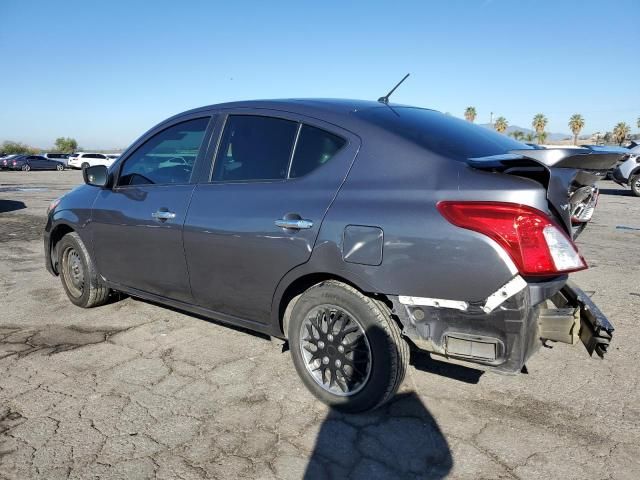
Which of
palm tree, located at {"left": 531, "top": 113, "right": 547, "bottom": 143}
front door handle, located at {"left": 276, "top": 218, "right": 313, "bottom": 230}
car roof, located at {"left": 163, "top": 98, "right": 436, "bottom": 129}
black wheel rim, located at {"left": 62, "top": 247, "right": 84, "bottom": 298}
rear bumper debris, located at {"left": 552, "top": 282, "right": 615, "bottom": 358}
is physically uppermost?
palm tree, located at {"left": 531, "top": 113, "right": 547, "bottom": 143}

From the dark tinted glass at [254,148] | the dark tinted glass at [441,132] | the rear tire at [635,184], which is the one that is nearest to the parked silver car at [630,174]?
the rear tire at [635,184]

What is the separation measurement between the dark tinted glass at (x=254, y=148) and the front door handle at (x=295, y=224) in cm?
33

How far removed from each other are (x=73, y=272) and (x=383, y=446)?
11.5 ft

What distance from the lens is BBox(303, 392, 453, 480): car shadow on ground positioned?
7.85ft

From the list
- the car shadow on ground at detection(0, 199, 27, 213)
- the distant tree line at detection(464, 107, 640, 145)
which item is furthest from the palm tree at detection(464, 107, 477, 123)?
the car shadow on ground at detection(0, 199, 27, 213)

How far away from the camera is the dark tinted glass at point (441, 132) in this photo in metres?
2.77

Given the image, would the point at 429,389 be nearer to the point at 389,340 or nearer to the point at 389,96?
the point at 389,340

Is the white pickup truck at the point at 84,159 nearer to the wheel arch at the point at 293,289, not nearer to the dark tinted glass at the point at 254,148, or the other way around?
the dark tinted glass at the point at 254,148

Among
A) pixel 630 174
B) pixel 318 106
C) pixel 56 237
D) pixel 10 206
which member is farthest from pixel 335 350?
pixel 630 174

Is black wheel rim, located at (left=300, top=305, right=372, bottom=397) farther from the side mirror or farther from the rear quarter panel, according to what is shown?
the side mirror

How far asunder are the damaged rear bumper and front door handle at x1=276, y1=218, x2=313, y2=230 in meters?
0.61

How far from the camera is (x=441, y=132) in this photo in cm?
301

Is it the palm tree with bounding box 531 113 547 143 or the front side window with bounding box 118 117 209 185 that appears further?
the palm tree with bounding box 531 113 547 143

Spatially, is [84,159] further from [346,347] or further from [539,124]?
[539,124]
